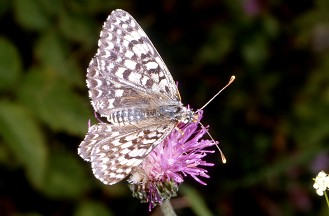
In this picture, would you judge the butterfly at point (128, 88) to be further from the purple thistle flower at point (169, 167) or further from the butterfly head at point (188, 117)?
the purple thistle flower at point (169, 167)

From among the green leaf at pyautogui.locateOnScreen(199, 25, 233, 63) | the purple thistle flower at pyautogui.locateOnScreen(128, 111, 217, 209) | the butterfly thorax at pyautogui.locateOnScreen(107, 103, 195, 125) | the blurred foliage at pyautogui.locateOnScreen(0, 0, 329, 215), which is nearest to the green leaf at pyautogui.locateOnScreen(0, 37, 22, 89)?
the blurred foliage at pyautogui.locateOnScreen(0, 0, 329, 215)

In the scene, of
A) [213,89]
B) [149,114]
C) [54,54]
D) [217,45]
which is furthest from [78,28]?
[149,114]

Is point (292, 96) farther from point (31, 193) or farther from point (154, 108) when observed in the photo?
point (154, 108)

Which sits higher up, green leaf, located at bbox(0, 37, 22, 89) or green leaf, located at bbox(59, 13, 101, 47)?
green leaf, located at bbox(59, 13, 101, 47)

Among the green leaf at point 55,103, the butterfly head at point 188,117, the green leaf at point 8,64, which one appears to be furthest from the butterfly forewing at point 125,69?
the green leaf at point 8,64

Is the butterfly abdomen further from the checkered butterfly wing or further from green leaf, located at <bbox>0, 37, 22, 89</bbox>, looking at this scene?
green leaf, located at <bbox>0, 37, 22, 89</bbox>

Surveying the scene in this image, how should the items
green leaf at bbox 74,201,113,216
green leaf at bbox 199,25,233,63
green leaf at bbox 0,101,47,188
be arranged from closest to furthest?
green leaf at bbox 0,101,47,188, green leaf at bbox 74,201,113,216, green leaf at bbox 199,25,233,63

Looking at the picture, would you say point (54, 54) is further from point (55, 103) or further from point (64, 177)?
point (64, 177)
